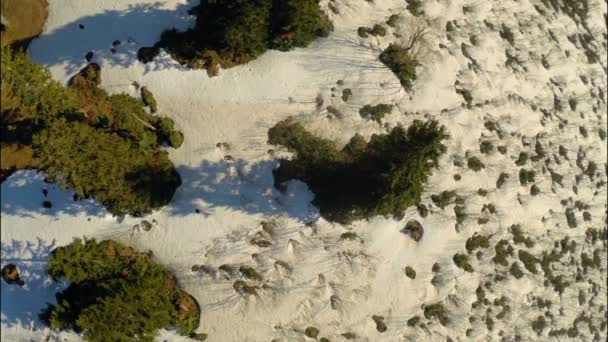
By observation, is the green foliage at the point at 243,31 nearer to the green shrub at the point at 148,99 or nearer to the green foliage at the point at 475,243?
the green shrub at the point at 148,99

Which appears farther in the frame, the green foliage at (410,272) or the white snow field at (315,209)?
the green foliage at (410,272)

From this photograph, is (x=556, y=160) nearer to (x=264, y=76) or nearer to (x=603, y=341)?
(x=603, y=341)

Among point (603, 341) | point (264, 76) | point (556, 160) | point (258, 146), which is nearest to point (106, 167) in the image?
point (258, 146)

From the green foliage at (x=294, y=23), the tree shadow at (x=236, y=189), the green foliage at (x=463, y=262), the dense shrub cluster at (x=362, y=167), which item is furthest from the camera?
the green foliage at (x=463, y=262)

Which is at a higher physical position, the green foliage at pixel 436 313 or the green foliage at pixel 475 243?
the green foliage at pixel 475 243

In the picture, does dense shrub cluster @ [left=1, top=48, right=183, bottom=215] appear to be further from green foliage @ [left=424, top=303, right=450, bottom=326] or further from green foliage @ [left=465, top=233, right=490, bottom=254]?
green foliage @ [left=465, top=233, right=490, bottom=254]

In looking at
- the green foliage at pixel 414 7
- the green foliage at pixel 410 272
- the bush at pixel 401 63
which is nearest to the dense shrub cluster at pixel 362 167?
the green foliage at pixel 410 272

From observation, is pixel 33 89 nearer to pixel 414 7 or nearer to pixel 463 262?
pixel 414 7
